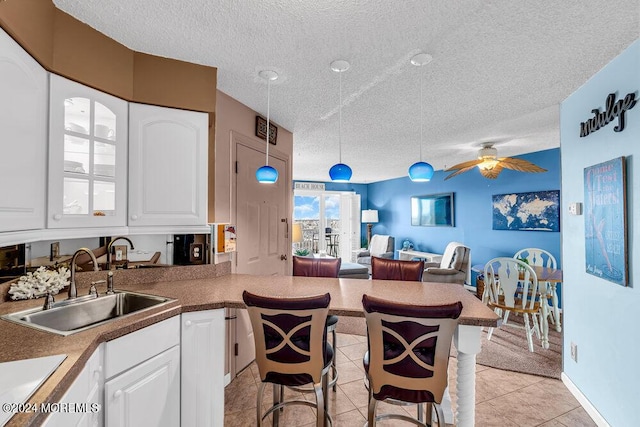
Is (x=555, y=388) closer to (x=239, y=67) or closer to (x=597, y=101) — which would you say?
(x=597, y=101)

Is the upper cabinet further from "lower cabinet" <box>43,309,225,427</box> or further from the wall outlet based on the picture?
"lower cabinet" <box>43,309,225,427</box>

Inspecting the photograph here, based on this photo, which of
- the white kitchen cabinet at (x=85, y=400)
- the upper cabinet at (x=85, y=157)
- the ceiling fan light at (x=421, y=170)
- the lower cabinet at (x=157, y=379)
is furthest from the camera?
the ceiling fan light at (x=421, y=170)

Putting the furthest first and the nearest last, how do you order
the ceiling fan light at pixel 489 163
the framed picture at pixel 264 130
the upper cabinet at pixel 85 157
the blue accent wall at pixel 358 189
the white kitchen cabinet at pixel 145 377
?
the blue accent wall at pixel 358 189
the ceiling fan light at pixel 489 163
the framed picture at pixel 264 130
the upper cabinet at pixel 85 157
the white kitchen cabinet at pixel 145 377

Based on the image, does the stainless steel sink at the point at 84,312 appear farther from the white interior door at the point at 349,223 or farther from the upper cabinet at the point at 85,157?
the white interior door at the point at 349,223

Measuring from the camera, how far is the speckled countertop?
3.32ft

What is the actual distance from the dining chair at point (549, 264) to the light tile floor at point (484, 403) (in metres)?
1.38

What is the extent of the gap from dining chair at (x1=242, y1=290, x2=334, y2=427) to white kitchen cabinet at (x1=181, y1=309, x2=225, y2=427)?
0.33 metres

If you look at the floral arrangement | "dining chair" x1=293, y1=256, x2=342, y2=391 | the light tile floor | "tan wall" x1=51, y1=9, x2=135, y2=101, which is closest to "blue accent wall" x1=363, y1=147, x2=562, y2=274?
the light tile floor

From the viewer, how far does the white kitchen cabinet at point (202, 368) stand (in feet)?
5.35

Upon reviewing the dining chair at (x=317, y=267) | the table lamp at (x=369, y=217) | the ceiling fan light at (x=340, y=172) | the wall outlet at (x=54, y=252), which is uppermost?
the ceiling fan light at (x=340, y=172)

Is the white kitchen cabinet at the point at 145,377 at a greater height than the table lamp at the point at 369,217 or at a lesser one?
lesser

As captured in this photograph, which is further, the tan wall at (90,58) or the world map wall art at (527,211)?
the world map wall art at (527,211)

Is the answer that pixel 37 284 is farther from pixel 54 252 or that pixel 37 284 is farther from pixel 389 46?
pixel 389 46

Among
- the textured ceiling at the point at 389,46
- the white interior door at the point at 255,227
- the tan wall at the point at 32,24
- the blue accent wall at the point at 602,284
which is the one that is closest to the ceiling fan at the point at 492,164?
the textured ceiling at the point at 389,46
